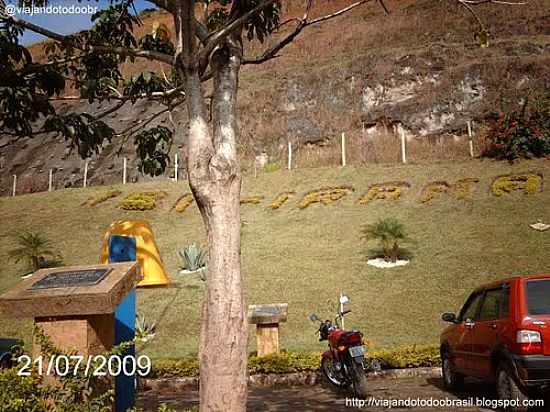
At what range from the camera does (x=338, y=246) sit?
20.3 meters

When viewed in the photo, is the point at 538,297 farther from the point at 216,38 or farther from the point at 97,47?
the point at 97,47

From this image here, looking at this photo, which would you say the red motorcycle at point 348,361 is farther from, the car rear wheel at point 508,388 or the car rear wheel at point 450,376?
the car rear wheel at point 508,388

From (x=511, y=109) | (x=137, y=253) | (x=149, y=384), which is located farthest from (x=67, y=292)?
(x=511, y=109)

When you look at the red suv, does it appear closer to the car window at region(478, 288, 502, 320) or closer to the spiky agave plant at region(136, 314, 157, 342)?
the car window at region(478, 288, 502, 320)

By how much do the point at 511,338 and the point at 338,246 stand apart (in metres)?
14.0

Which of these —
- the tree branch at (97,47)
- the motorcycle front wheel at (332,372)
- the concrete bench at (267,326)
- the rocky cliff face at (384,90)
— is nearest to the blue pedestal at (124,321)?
the tree branch at (97,47)

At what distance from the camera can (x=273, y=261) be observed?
19.4 m

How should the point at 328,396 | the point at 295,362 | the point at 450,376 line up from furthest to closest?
the point at 295,362 < the point at 328,396 < the point at 450,376

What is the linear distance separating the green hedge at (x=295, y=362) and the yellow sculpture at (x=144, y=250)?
3.64 metres

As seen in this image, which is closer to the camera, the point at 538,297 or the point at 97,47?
the point at 97,47

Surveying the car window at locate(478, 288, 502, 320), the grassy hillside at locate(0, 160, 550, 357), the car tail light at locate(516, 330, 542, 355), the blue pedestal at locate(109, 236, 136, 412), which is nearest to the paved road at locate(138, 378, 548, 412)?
the car window at locate(478, 288, 502, 320)

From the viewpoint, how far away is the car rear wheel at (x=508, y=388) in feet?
20.7
